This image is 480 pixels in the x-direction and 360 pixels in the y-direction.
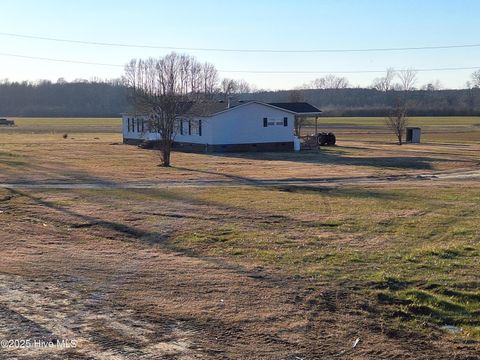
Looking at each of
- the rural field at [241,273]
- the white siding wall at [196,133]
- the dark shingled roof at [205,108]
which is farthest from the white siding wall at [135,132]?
the rural field at [241,273]

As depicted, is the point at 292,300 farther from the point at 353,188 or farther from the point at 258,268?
the point at 353,188

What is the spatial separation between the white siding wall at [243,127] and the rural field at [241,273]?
25588 millimetres

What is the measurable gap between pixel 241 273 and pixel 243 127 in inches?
1528

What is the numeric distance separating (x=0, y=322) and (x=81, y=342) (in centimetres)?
119

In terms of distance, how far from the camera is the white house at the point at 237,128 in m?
47.2

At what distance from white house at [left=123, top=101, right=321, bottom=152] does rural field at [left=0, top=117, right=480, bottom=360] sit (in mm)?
25438

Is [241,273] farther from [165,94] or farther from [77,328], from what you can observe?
[165,94]

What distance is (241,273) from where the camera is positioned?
9781 millimetres

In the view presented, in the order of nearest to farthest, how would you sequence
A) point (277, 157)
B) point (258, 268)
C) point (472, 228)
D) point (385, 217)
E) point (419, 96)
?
point (258, 268), point (472, 228), point (385, 217), point (277, 157), point (419, 96)

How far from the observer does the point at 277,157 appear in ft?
141

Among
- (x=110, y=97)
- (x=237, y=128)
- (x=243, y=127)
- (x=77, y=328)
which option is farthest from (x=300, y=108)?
(x=110, y=97)

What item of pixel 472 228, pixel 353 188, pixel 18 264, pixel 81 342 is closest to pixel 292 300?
pixel 81 342

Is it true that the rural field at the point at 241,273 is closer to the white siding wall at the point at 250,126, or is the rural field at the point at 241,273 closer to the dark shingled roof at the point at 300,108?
the white siding wall at the point at 250,126

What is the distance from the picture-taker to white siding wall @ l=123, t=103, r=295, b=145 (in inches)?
1863
